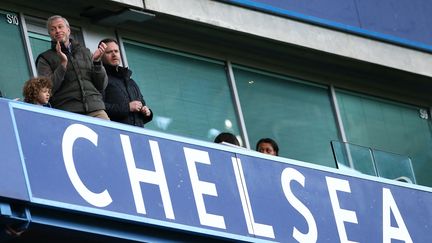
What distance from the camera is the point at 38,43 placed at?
663 inches

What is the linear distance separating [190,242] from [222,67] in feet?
15.6

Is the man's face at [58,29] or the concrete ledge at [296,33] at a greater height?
the concrete ledge at [296,33]

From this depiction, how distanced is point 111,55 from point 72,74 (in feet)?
2.56

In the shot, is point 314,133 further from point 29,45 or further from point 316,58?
point 29,45

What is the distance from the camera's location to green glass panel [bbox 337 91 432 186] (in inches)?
803

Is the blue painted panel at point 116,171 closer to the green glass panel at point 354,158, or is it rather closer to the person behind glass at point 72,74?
the person behind glass at point 72,74

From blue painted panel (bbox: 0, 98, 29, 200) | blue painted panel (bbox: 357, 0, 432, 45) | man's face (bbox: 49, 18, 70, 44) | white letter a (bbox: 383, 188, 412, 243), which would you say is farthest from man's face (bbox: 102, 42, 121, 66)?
blue painted panel (bbox: 357, 0, 432, 45)

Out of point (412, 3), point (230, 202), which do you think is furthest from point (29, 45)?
point (412, 3)

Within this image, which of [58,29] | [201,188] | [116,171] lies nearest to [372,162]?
[201,188]

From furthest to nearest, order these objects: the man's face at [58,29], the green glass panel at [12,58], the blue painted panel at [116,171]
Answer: the green glass panel at [12,58] < the man's face at [58,29] < the blue painted panel at [116,171]

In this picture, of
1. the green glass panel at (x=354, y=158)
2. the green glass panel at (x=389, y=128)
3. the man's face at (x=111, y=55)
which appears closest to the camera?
the man's face at (x=111, y=55)

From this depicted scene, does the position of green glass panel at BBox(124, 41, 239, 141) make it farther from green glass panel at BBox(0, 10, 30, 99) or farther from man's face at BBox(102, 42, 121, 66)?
man's face at BBox(102, 42, 121, 66)

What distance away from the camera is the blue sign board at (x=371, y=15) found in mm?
19469

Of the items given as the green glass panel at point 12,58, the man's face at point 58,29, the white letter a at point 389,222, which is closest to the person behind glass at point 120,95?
the man's face at point 58,29
